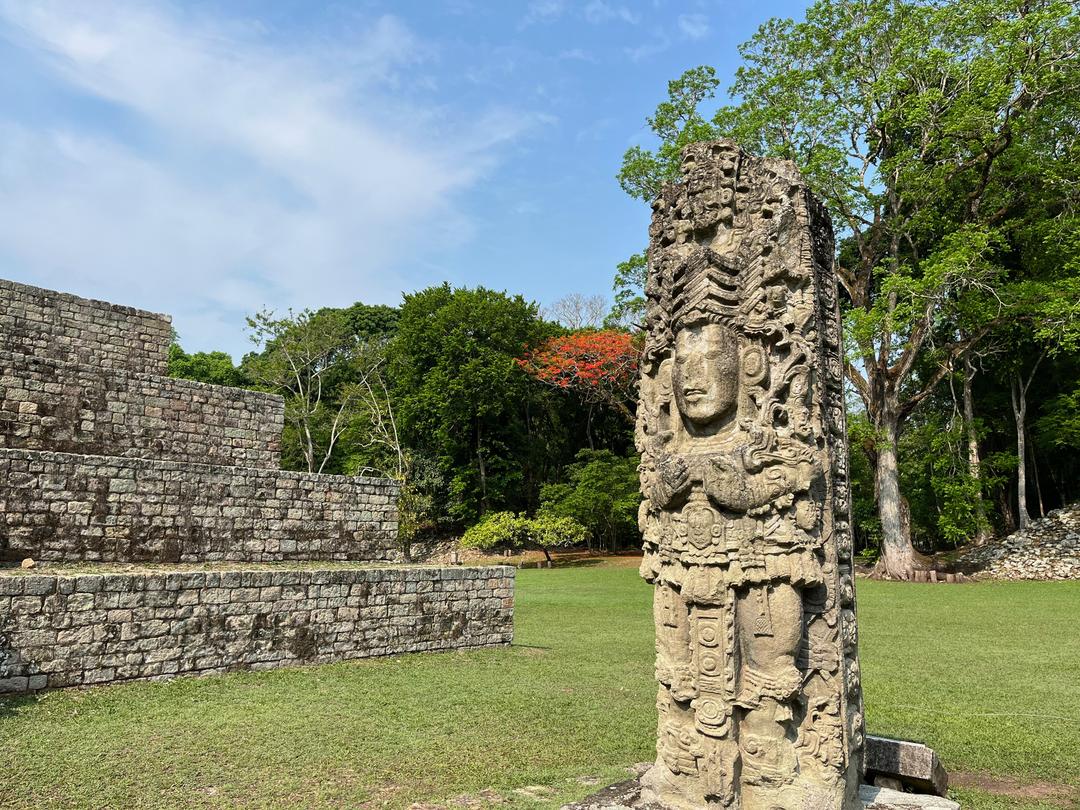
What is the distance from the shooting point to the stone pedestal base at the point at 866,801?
10.1ft

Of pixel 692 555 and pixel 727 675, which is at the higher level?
pixel 692 555

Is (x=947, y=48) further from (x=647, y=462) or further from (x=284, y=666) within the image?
(x=284, y=666)

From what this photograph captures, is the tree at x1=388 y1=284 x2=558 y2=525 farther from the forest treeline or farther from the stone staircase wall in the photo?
the stone staircase wall

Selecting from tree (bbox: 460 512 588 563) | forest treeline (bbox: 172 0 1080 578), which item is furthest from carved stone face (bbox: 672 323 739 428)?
tree (bbox: 460 512 588 563)

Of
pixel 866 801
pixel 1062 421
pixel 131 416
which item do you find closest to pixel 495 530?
pixel 131 416

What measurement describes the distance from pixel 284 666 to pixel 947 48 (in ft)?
59.4

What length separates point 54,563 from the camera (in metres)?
7.66

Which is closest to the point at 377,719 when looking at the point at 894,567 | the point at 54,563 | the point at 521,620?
the point at 54,563

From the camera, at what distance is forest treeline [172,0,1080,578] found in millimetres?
14836

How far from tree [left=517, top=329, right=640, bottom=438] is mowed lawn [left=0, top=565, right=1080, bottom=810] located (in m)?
14.2

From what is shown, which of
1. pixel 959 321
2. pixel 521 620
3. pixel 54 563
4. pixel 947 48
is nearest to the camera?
pixel 54 563

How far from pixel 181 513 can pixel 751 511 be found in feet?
25.3

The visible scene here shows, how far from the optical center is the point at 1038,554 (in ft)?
51.6

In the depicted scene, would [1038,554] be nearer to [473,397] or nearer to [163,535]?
[473,397]
